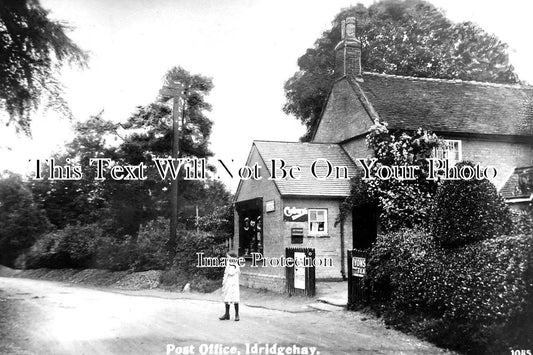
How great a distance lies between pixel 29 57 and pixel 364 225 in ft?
49.1

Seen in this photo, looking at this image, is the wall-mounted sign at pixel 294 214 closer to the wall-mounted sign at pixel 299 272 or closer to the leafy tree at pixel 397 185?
the leafy tree at pixel 397 185

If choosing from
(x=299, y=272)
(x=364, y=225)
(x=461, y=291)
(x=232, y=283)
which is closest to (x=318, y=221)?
(x=364, y=225)

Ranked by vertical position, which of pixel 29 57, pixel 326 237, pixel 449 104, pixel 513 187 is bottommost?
pixel 326 237

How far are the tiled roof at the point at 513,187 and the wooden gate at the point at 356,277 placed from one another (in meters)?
7.52

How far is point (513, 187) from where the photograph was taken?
18.8 metres

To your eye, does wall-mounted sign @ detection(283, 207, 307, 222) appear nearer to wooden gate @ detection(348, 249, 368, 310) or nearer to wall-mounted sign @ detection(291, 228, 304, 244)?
wall-mounted sign @ detection(291, 228, 304, 244)

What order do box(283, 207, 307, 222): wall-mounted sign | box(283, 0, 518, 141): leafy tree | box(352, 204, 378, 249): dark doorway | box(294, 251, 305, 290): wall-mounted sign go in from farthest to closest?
box(283, 0, 518, 141): leafy tree → box(352, 204, 378, 249): dark doorway → box(283, 207, 307, 222): wall-mounted sign → box(294, 251, 305, 290): wall-mounted sign

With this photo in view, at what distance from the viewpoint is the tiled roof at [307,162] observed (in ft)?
59.3

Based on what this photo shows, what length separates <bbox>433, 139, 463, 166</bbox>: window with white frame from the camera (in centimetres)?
1955

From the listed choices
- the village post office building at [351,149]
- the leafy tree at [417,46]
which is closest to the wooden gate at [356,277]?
the village post office building at [351,149]

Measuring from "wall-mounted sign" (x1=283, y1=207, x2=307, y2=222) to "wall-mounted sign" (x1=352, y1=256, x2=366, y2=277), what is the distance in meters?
4.76

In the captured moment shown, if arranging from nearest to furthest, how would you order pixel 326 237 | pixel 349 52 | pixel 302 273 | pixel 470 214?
pixel 470 214 < pixel 302 273 < pixel 326 237 < pixel 349 52

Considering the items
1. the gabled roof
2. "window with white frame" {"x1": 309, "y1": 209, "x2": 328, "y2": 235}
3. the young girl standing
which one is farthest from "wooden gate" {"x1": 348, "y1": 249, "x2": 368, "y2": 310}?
the gabled roof

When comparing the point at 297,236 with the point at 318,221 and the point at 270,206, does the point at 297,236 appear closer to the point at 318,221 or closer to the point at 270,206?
the point at 318,221
